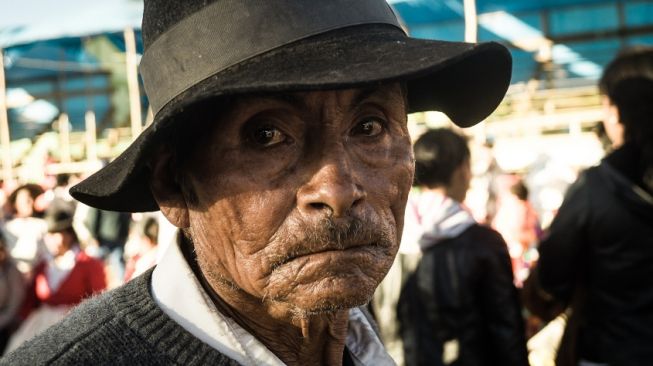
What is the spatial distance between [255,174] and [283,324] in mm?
351

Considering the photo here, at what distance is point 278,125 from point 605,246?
215 cm

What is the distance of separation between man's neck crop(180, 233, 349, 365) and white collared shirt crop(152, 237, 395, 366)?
0.16 ft

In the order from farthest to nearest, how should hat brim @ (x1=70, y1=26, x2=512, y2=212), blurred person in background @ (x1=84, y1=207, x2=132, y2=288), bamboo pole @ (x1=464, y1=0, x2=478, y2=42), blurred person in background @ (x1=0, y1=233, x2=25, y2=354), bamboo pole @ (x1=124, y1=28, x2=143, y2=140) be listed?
1. bamboo pole @ (x1=124, y1=28, x2=143, y2=140)
2. blurred person in background @ (x1=84, y1=207, x2=132, y2=288)
3. bamboo pole @ (x1=464, y1=0, x2=478, y2=42)
4. blurred person in background @ (x1=0, y1=233, x2=25, y2=354)
5. hat brim @ (x1=70, y1=26, x2=512, y2=212)

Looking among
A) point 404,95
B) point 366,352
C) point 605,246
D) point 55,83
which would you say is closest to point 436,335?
point 605,246

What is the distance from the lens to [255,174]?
4.59ft

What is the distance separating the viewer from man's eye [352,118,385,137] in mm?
1487

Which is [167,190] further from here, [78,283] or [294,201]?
[78,283]

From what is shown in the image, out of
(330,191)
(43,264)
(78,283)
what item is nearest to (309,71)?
(330,191)

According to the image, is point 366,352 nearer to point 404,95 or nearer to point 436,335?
point 404,95

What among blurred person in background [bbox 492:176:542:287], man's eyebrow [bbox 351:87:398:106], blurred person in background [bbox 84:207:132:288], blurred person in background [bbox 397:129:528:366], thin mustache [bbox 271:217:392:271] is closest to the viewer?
thin mustache [bbox 271:217:392:271]

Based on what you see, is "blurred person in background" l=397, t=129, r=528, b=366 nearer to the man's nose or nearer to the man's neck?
the man's neck

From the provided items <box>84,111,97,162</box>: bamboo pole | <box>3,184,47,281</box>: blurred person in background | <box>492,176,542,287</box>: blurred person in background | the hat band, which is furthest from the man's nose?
<box>84,111,97,162</box>: bamboo pole

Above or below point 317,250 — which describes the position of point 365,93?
above

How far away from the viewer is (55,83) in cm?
2006
